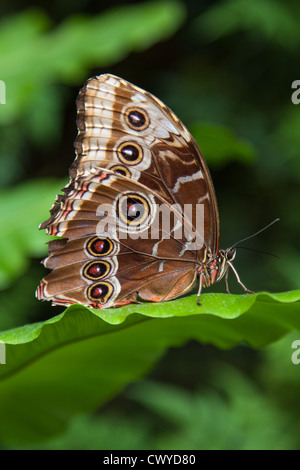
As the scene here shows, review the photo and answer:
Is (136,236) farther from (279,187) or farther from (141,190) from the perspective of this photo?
(279,187)

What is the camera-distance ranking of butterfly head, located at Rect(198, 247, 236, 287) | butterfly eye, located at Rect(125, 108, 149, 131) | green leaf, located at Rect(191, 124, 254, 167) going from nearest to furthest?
1. butterfly eye, located at Rect(125, 108, 149, 131)
2. butterfly head, located at Rect(198, 247, 236, 287)
3. green leaf, located at Rect(191, 124, 254, 167)

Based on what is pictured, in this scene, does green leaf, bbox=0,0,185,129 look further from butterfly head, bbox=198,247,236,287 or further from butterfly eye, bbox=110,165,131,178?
butterfly head, bbox=198,247,236,287

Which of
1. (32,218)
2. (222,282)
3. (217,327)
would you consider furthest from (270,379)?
(217,327)

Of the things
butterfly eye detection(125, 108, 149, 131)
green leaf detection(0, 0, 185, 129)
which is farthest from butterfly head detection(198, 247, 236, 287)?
green leaf detection(0, 0, 185, 129)

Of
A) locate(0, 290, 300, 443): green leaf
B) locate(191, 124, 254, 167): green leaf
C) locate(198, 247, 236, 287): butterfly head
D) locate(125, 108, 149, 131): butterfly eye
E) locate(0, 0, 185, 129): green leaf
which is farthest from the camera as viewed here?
locate(0, 0, 185, 129): green leaf

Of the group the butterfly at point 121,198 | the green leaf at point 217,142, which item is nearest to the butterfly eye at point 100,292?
the butterfly at point 121,198
